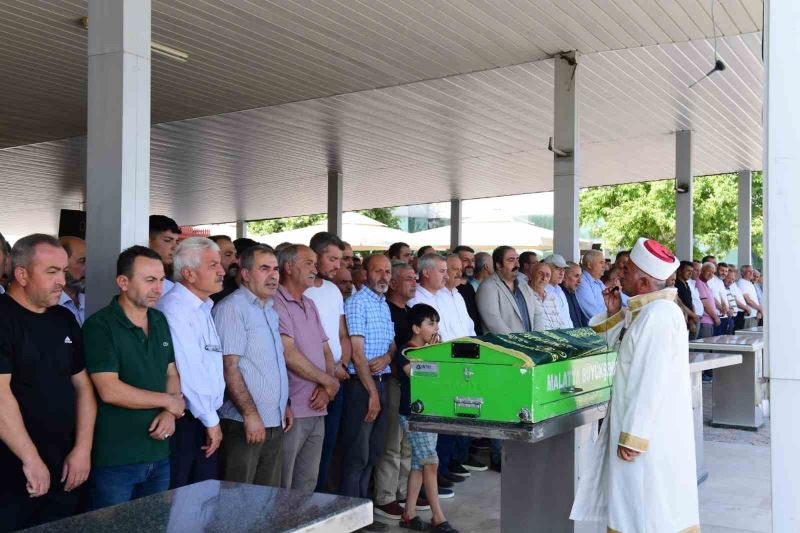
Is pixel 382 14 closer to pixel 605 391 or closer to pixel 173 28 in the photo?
pixel 173 28

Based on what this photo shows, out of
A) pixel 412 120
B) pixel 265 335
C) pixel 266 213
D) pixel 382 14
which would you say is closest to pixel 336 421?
pixel 265 335

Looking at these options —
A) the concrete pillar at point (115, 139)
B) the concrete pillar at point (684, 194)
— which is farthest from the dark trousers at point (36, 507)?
the concrete pillar at point (684, 194)

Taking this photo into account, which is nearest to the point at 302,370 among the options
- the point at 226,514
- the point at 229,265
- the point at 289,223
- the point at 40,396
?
the point at 229,265

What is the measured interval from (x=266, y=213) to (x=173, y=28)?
18.0m

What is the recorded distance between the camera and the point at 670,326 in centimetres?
421

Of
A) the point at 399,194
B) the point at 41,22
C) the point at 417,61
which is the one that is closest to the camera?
the point at 41,22

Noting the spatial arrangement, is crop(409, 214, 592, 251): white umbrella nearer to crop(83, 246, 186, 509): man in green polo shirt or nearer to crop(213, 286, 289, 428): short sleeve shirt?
crop(213, 286, 289, 428): short sleeve shirt

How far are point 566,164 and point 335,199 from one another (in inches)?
381

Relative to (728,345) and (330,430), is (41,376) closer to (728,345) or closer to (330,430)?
(330,430)

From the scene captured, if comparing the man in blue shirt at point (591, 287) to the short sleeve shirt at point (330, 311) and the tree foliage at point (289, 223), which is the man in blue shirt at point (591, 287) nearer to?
the short sleeve shirt at point (330, 311)

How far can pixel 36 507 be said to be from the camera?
355 cm

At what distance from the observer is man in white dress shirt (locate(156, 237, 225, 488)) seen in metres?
4.28

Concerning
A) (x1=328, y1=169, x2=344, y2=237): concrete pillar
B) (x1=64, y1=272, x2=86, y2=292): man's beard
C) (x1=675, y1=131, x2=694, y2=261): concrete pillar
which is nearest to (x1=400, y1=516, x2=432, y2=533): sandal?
(x1=64, y1=272, x2=86, y2=292): man's beard

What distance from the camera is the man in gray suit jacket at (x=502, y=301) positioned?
7516 mm
